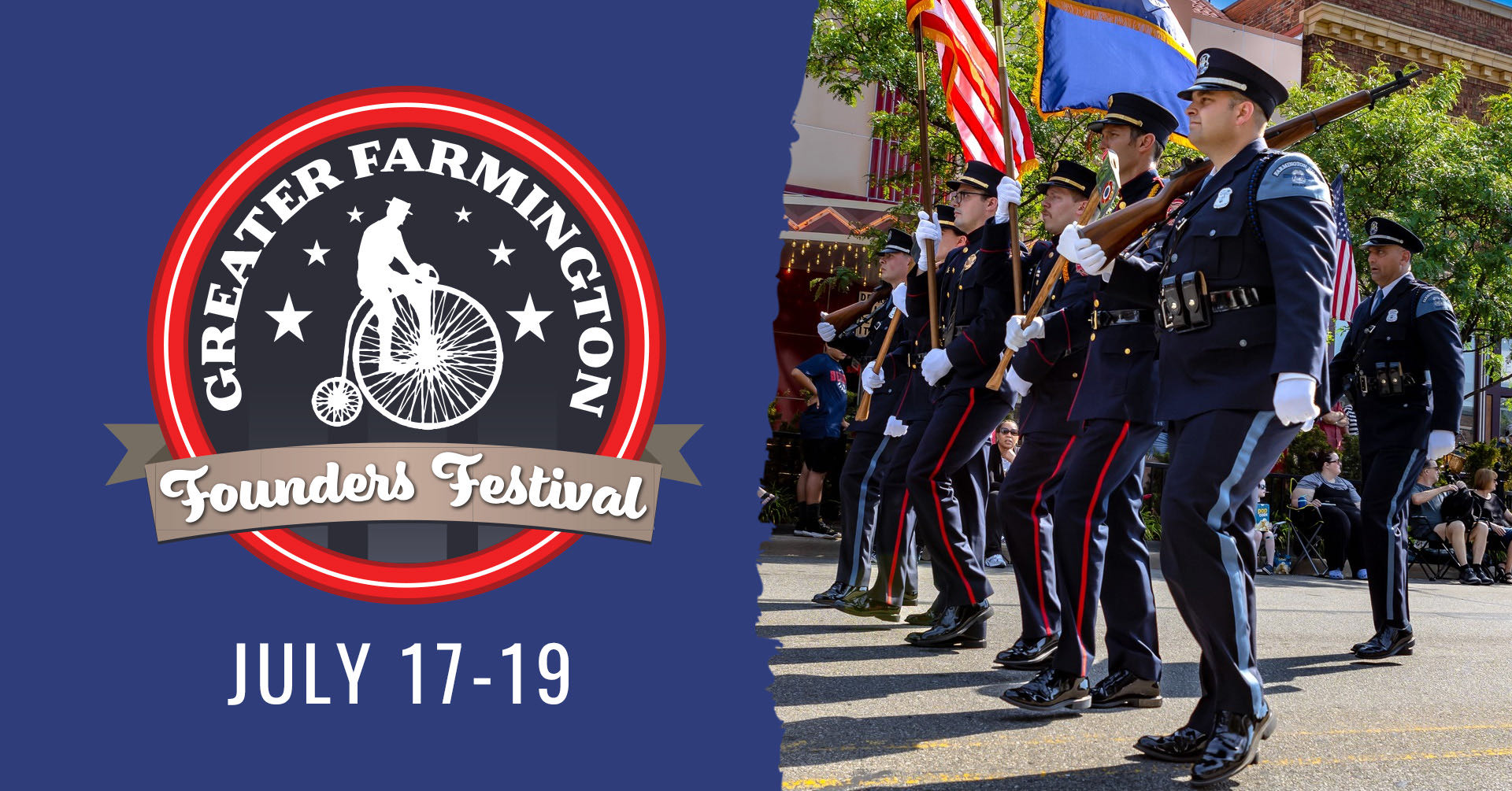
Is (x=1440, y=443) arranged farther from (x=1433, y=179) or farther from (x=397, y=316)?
(x=1433, y=179)

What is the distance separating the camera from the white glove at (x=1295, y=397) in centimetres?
306

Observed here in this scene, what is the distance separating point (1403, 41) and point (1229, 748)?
23671 millimetres

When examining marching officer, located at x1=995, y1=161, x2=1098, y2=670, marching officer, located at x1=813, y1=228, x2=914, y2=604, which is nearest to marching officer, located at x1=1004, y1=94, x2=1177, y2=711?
marching officer, located at x1=995, y1=161, x2=1098, y2=670

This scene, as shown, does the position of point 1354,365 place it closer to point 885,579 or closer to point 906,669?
point 885,579

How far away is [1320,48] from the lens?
→ 859 inches

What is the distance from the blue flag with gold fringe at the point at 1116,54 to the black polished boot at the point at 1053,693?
9.11 ft

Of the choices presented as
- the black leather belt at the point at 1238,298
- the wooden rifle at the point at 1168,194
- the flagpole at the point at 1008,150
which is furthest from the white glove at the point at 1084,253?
the flagpole at the point at 1008,150

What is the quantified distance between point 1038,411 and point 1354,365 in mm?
2222

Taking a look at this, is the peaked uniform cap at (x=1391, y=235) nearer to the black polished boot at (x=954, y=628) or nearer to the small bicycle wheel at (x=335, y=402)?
the black polished boot at (x=954, y=628)

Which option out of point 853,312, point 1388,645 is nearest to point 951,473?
point 1388,645

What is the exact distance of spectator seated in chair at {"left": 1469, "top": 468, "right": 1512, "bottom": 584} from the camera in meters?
12.8

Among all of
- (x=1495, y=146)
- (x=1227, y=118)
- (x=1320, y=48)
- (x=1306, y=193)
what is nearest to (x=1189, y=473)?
(x=1306, y=193)

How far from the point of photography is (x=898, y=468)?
5598 millimetres

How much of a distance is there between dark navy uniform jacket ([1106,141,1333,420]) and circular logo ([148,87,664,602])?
1.87 meters
